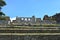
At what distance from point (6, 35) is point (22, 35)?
0.75 metres

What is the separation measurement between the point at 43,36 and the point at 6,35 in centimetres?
175

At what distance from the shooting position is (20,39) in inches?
395

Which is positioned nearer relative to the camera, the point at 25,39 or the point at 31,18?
the point at 25,39

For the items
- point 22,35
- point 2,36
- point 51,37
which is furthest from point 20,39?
point 51,37

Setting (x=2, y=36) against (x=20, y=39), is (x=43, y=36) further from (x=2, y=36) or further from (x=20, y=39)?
(x=2, y=36)

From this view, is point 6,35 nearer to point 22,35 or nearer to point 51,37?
point 22,35

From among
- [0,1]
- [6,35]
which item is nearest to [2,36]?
[6,35]

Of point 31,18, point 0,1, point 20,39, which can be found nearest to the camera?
point 20,39

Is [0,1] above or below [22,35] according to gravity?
above

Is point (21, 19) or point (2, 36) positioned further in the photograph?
point (21, 19)

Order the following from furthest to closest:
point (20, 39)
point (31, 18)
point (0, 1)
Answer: point (0, 1) → point (31, 18) → point (20, 39)

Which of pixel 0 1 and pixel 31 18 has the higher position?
pixel 0 1

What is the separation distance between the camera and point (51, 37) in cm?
1017

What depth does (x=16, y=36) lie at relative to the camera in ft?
33.0
